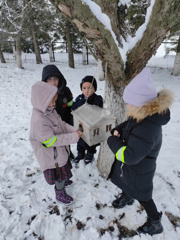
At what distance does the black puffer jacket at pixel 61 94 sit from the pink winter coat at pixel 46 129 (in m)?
0.67

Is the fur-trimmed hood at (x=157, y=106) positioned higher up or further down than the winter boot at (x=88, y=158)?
higher up

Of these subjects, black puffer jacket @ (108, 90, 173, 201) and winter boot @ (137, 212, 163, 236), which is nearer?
black puffer jacket @ (108, 90, 173, 201)

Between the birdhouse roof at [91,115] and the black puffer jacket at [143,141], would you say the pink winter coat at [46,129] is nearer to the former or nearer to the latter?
the birdhouse roof at [91,115]

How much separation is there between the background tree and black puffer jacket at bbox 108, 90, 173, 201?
1.79ft

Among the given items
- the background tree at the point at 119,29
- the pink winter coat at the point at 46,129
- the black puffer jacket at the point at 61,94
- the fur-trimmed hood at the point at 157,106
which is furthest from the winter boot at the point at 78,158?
the fur-trimmed hood at the point at 157,106

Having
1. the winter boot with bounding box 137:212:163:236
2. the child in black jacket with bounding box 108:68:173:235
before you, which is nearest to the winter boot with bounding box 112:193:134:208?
the winter boot with bounding box 137:212:163:236

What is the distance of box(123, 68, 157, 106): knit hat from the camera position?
4.48ft

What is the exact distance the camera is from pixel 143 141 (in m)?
1.41

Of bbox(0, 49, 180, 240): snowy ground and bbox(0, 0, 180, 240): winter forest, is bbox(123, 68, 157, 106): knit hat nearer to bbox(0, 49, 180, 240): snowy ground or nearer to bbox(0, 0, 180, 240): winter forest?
bbox(0, 0, 180, 240): winter forest

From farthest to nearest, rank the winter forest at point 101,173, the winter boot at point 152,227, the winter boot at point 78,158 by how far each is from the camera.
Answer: the winter boot at point 78,158
the winter boot at point 152,227
the winter forest at point 101,173

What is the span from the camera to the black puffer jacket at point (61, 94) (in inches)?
95.5

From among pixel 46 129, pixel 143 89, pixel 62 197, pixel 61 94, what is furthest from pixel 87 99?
pixel 62 197

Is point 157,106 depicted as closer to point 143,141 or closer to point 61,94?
point 143,141

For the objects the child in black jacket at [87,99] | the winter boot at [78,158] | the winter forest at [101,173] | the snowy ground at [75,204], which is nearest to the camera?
the winter forest at [101,173]
